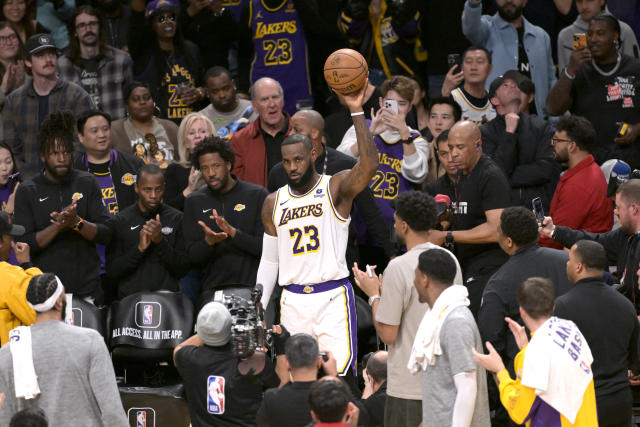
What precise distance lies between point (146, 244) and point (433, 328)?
3647mm

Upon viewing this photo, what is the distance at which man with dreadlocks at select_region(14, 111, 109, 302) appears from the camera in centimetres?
855

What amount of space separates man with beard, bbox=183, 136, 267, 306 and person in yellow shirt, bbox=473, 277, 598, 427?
11.1 ft

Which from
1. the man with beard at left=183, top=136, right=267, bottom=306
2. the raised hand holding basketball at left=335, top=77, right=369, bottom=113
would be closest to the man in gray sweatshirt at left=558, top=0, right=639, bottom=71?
the man with beard at left=183, top=136, right=267, bottom=306

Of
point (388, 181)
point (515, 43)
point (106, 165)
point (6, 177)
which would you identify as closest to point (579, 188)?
point (388, 181)

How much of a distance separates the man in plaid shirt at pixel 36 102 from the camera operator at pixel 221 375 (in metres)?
4.63

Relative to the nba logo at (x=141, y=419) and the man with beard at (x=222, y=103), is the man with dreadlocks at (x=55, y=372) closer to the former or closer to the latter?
the nba logo at (x=141, y=419)

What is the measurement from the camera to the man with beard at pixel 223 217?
855 centimetres

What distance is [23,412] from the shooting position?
5.19m

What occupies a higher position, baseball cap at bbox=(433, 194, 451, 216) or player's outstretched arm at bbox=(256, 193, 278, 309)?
baseball cap at bbox=(433, 194, 451, 216)

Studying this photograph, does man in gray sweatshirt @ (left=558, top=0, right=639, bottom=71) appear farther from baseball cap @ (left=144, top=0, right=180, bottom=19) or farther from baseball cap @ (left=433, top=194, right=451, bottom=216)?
baseball cap @ (left=144, top=0, right=180, bottom=19)

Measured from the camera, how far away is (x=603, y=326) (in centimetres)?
629

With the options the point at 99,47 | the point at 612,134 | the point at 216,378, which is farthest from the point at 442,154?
the point at 99,47

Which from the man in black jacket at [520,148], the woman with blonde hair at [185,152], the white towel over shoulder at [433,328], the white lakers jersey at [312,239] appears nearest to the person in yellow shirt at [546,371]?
the white towel over shoulder at [433,328]

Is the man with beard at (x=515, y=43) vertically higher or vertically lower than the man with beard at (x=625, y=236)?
higher
